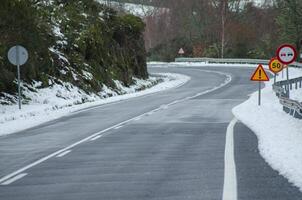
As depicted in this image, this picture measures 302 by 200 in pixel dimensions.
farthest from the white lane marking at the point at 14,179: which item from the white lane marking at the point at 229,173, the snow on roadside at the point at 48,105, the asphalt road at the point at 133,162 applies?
the snow on roadside at the point at 48,105

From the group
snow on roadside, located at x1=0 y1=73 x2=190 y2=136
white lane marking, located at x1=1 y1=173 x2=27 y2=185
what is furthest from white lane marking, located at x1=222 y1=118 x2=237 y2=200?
snow on roadside, located at x1=0 y1=73 x2=190 y2=136

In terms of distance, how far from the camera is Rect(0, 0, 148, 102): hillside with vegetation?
2517 centimetres

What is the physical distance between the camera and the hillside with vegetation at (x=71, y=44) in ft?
82.6

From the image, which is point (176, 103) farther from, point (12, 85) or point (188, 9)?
point (188, 9)

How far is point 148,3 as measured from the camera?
11412 cm

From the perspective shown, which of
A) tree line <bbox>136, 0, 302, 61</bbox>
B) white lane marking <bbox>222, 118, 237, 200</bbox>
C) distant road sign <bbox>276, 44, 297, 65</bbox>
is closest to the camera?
white lane marking <bbox>222, 118, 237, 200</bbox>

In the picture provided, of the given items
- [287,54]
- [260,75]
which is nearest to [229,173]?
[287,54]

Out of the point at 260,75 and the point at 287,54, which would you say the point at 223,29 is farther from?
the point at 287,54

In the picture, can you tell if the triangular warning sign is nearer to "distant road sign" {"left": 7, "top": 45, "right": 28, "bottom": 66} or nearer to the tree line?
"distant road sign" {"left": 7, "top": 45, "right": 28, "bottom": 66}

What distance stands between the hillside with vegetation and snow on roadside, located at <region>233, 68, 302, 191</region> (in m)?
10.2

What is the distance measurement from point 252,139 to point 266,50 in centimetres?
6639

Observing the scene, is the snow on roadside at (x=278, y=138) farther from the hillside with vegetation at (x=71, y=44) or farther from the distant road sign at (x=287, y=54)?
the hillside with vegetation at (x=71, y=44)

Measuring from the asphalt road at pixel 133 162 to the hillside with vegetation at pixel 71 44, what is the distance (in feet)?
23.0

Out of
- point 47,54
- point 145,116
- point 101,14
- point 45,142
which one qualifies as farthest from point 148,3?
point 45,142
